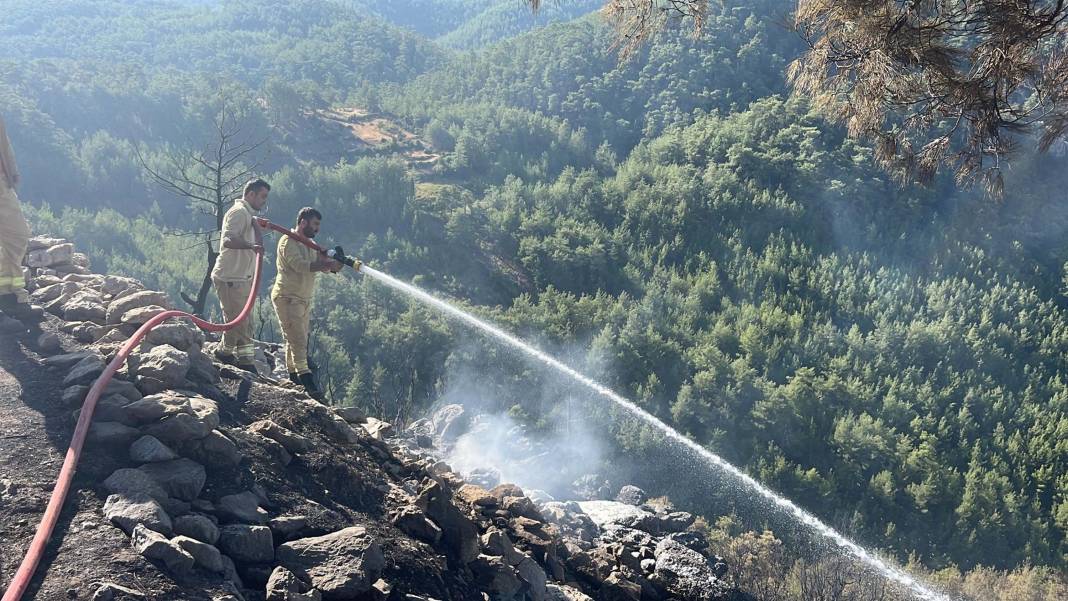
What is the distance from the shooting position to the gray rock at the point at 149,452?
4.91 meters

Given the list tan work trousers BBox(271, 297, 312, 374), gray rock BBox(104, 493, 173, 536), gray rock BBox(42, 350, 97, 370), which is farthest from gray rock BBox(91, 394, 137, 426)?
tan work trousers BBox(271, 297, 312, 374)

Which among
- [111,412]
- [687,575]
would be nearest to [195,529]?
[111,412]

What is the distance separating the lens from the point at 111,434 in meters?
5.01

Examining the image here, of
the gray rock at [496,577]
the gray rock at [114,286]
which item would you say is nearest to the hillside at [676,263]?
the gray rock at [496,577]

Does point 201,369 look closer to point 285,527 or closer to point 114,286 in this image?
point 285,527

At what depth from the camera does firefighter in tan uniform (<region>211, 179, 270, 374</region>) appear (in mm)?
7234

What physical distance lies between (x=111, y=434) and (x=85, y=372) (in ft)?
3.00

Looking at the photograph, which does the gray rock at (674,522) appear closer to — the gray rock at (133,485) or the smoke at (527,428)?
the smoke at (527,428)

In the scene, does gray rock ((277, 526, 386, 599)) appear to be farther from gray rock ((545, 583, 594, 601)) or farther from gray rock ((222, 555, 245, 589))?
gray rock ((545, 583, 594, 601))

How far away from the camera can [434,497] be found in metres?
5.70

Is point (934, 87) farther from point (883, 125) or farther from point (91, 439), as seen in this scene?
point (91, 439)

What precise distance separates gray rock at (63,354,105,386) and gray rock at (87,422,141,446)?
61cm

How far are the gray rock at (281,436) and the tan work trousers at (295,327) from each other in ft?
5.41

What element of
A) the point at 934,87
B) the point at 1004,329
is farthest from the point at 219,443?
the point at 1004,329
